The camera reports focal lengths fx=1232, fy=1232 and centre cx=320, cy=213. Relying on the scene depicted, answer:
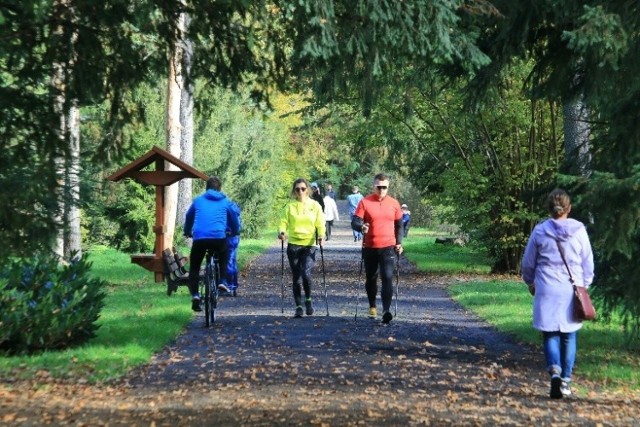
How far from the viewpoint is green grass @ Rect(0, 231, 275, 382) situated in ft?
37.1

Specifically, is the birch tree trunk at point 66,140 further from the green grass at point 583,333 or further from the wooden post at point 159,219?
→ the wooden post at point 159,219

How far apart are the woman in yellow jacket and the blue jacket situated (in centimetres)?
81

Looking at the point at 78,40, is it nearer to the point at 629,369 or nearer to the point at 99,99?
the point at 99,99

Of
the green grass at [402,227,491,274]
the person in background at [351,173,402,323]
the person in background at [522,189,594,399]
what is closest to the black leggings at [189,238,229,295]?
the person in background at [351,173,402,323]

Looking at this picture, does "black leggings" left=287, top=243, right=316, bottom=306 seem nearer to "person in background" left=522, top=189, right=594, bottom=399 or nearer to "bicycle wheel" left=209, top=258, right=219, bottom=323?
"bicycle wheel" left=209, top=258, right=219, bottom=323

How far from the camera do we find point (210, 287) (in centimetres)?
1553

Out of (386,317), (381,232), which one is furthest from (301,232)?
(386,317)

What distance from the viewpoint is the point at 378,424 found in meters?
8.51

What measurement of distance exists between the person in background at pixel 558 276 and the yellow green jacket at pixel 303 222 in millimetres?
6365

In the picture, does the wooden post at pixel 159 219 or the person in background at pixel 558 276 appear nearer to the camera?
the person in background at pixel 558 276

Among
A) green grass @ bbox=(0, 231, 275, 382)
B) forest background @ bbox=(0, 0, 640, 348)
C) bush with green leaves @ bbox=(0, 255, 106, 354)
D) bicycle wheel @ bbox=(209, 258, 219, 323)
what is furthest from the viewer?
bicycle wheel @ bbox=(209, 258, 219, 323)

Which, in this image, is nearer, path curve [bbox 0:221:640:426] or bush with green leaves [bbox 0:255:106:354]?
path curve [bbox 0:221:640:426]

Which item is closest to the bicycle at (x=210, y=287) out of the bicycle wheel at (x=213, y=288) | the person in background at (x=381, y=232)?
the bicycle wheel at (x=213, y=288)

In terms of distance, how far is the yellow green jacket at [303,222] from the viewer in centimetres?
1650
